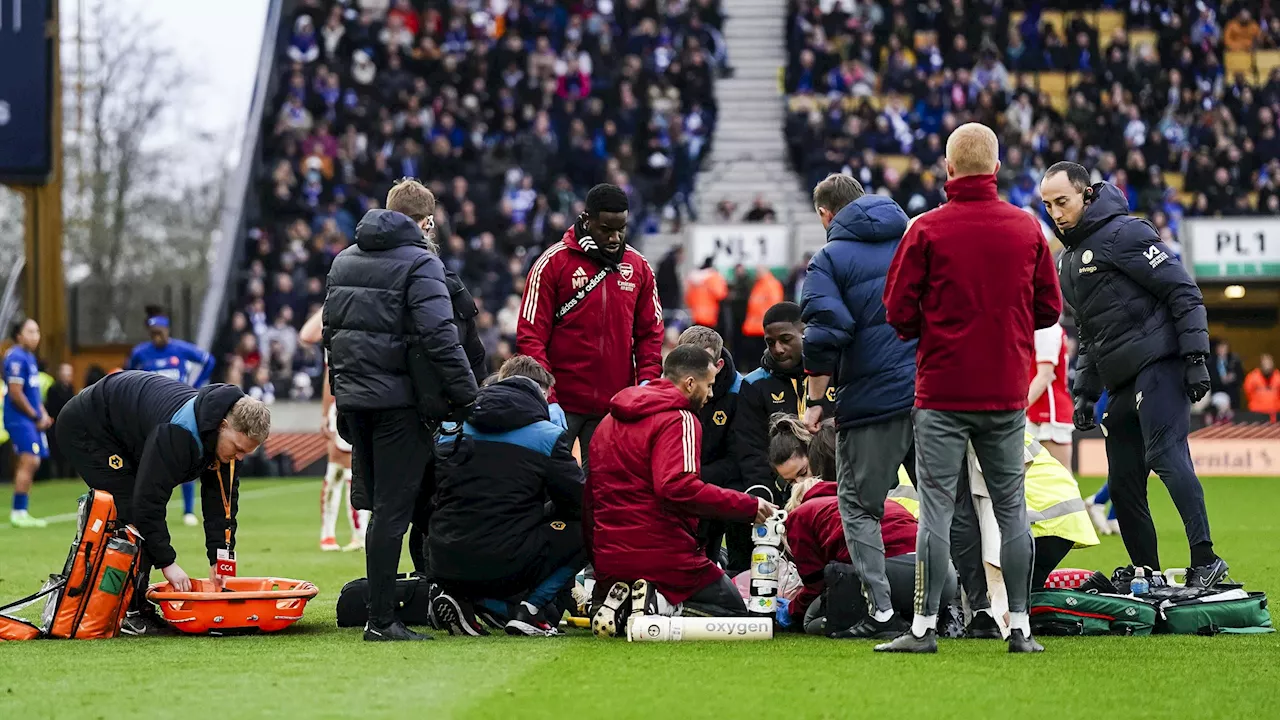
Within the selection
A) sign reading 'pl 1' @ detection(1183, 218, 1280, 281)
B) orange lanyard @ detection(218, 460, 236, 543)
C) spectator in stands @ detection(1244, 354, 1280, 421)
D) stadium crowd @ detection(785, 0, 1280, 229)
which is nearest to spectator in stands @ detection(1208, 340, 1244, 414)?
spectator in stands @ detection(1244, 354, 1280, 421)

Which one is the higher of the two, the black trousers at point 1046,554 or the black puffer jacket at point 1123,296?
the black puffer jacket at point 1123,296

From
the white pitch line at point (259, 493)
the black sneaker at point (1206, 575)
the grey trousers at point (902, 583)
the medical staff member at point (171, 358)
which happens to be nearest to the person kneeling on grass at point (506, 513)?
the grey trousers at point (902, 583)

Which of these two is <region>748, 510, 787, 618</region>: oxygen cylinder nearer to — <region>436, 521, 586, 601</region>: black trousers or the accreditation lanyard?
<region>436, 521, 586, 601</region>: black trousers

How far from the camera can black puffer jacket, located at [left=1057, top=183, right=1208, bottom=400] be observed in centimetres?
920

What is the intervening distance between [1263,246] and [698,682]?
24.2 m

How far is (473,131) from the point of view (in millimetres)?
33312

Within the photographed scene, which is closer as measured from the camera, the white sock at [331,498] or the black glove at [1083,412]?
the black glove at [1083,412]

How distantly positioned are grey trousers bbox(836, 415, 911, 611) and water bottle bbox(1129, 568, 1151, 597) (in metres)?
1.57

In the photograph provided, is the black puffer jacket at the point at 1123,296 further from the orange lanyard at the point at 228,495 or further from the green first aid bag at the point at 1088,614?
the orange lanyard at the point at 228,495

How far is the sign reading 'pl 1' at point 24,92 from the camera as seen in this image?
22875 mm

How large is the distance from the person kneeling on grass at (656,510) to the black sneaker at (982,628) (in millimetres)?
1081

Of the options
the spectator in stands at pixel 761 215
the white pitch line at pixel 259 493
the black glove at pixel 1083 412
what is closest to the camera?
the black glove at pixel 1083 412

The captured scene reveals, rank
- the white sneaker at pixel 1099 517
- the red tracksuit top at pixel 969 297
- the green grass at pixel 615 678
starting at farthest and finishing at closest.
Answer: the white sneaker at pixel 1099 517 → the red tracksuit top at pixel 969 297 → the green grass at pixel 615 678

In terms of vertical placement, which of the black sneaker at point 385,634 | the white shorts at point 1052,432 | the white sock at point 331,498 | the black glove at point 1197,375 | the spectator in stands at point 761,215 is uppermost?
the spectator in stands at point 761,215
